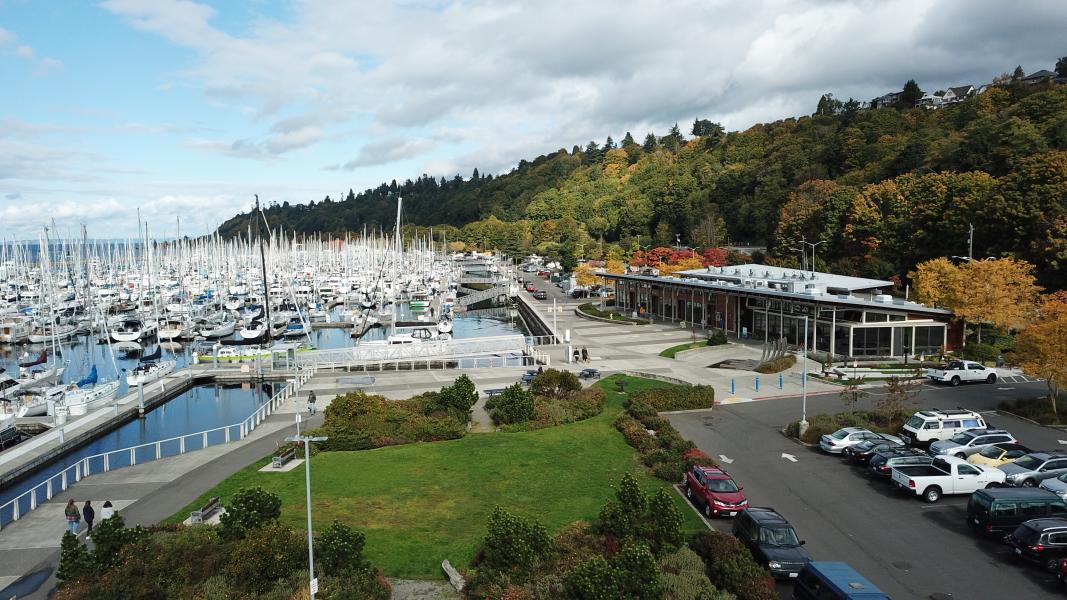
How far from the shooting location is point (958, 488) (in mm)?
23453

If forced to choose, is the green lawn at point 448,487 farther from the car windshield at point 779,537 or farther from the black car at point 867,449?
the black car at point 867,449

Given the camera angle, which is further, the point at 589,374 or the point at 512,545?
the point at 589,374

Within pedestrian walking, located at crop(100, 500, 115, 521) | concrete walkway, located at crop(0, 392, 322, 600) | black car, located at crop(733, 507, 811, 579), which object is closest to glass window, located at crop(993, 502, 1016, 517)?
black car, located at crop(733, 507, 811, 579)

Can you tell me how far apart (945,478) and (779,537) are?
9229mm

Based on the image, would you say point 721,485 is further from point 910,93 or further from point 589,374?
point 910,93

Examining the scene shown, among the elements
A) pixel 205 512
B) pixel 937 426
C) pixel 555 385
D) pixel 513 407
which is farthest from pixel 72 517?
pixel 937 426

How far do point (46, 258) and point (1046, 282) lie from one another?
97134mm

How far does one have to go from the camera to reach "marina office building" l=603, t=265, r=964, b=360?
49750mm

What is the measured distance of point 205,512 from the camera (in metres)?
21.5

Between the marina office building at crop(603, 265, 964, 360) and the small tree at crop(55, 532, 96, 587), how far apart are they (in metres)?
44.4

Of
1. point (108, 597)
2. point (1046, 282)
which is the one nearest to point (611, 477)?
point (108, 597)

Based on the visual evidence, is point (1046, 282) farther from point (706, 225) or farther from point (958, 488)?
point (706, 225)

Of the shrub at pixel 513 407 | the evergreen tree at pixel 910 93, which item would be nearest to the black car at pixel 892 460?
the shrub at pixel 513 407

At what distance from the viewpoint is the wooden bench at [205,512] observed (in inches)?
827
